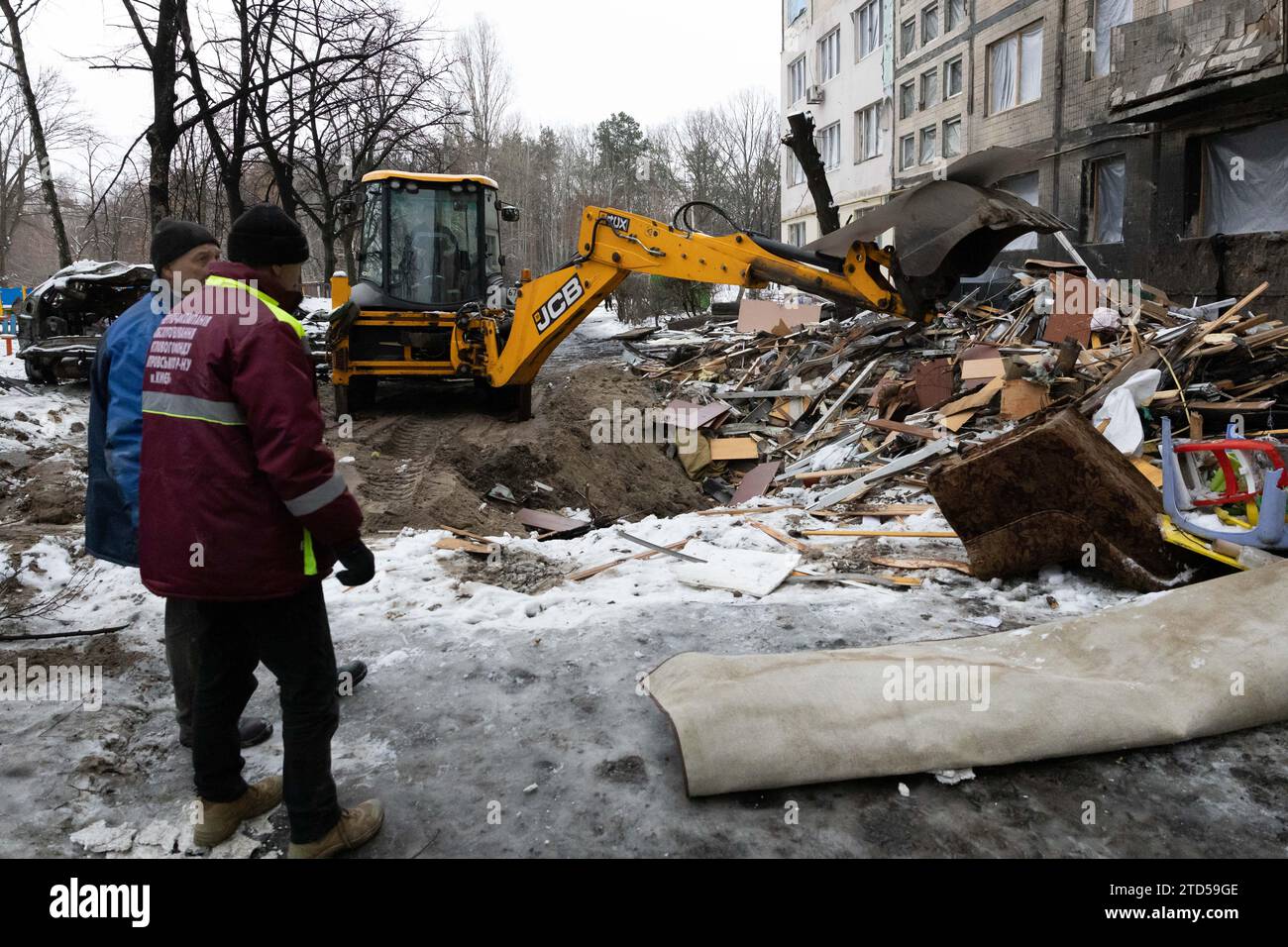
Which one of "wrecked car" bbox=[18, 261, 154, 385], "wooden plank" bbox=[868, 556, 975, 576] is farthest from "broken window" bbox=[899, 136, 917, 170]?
"wooden plank" bbox=[868, 556, 975, 576]

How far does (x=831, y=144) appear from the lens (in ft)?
121

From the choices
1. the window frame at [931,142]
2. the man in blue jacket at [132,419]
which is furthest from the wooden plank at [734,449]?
the window frame at [931,142]

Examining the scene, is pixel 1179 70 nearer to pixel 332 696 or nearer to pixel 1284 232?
pixel 1284 232

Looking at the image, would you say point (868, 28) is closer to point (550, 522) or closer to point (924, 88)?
point (924, 88)

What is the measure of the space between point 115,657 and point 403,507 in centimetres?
328

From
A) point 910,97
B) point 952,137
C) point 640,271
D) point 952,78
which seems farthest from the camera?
point 910,97

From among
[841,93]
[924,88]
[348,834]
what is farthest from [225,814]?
[841,93]

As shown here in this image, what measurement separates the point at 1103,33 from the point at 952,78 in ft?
25.4

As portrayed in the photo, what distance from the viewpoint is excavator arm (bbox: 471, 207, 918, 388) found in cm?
746

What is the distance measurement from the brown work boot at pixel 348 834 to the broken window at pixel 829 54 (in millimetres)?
37971

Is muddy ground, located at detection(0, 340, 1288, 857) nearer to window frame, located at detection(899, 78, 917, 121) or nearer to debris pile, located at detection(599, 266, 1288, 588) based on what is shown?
debris pile, located at detection(599, 266, 1288, 588)

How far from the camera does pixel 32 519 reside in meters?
7.03

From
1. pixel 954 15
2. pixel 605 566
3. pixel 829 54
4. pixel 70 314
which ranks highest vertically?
pixel 829 54
